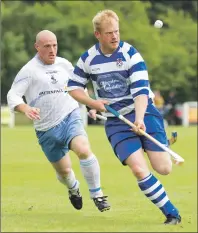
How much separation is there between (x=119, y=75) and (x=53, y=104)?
5.41ft

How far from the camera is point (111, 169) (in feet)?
65.4

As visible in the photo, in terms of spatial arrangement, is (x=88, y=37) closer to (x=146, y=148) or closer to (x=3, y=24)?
(x=3, y=24)

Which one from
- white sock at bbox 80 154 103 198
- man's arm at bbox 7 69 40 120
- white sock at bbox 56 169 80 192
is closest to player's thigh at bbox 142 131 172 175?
white sock at bbox 80 154 103 198

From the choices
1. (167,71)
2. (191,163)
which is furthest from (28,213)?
(167,71)

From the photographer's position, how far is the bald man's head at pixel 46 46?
1159 centimetres

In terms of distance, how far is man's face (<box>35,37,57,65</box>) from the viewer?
11.6m

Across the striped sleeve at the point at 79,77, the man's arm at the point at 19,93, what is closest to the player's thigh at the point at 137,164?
the striped sleeve at the point at 79,77

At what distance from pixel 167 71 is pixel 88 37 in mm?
5808

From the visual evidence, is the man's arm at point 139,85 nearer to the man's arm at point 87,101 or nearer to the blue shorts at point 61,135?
the man's arm at point 87,101

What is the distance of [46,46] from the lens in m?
11.6

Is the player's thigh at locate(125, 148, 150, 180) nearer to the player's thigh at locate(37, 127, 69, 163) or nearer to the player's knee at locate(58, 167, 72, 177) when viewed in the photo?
the player's thigh at locate(37, 127, 69, 163)

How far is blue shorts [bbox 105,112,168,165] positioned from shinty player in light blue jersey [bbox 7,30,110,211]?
36.5 inches

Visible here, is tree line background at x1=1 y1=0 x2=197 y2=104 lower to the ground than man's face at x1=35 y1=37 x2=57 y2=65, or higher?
lower

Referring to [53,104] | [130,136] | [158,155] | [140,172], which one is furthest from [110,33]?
[53,104]
